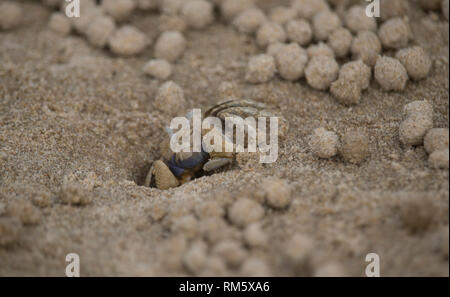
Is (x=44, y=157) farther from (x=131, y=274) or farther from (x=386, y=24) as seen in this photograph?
(x=386, y=24)

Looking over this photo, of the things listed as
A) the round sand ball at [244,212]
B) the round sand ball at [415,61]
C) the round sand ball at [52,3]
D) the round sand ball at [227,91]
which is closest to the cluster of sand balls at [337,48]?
the round sand ball at [415,61]

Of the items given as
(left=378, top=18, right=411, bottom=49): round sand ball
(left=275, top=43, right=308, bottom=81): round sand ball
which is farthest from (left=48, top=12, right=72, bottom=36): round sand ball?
(left=378, top=18, right=411, bottom=49): round sand ball

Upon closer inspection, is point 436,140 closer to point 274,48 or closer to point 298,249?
point 298,249

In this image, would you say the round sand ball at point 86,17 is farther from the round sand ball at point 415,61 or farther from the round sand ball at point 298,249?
the round sand ball at point 298,249

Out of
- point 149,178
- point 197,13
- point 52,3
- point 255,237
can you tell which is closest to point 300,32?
point 197,13

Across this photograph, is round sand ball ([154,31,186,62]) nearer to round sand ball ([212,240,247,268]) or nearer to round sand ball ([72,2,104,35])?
round sand ball ([72,2,104,35])


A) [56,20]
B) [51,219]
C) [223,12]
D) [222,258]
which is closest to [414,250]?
[222,258]

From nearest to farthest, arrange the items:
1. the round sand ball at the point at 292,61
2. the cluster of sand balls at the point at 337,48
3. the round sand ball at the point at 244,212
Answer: the round sand ball at the point at 244,212 → the cluster of sand balls at the point at 337,48 → the round sand ball at the point at 292,61
